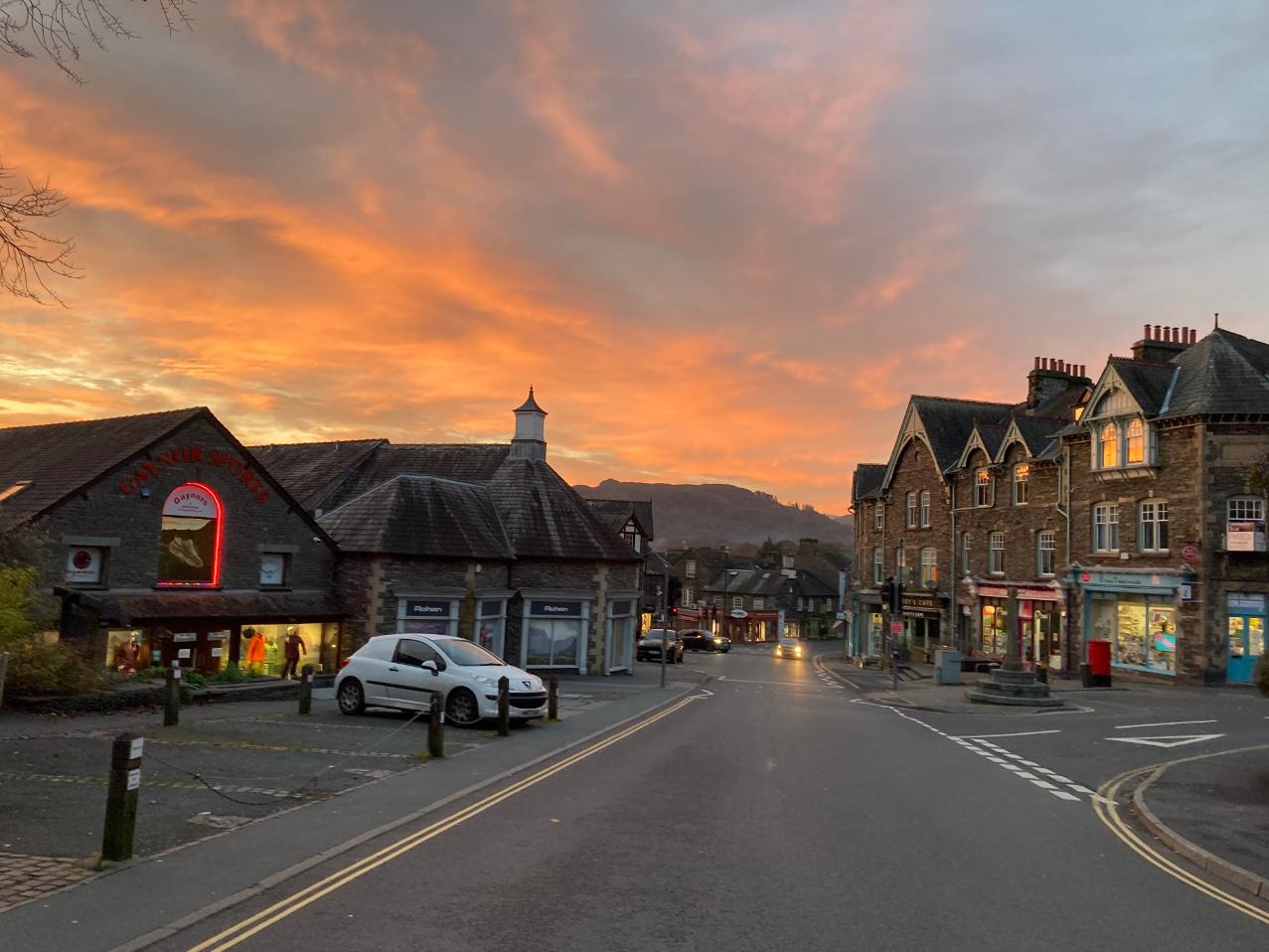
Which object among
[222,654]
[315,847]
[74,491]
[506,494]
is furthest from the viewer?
[506,494]

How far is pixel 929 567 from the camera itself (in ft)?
157

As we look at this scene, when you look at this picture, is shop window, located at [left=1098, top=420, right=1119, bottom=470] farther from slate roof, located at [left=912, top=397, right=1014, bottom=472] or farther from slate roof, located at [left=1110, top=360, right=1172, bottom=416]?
slate roof, located at [left=912, top=397, right=1014, bottom=472]

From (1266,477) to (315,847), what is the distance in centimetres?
1406

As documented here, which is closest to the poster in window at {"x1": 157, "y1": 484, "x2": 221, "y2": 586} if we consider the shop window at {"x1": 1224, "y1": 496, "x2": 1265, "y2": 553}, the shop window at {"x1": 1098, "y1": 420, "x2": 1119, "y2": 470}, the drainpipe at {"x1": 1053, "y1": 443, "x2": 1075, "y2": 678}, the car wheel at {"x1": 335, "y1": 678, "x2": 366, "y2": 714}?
the car wheel at {"x1": 335, "y1": 678, "x2": 366, "y2": 714}

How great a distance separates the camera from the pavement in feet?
27.1

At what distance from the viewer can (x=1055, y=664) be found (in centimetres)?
3678

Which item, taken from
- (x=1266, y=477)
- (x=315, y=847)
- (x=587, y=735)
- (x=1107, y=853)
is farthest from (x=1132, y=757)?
(x=315, y=847)

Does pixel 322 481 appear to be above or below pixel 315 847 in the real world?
above

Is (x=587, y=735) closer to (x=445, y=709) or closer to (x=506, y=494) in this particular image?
(x=445, y=709)

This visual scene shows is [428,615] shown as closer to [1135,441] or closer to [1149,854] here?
[1149,854]

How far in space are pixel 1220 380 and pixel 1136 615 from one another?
8.78 metres

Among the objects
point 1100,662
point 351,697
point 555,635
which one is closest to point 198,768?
point 351,697

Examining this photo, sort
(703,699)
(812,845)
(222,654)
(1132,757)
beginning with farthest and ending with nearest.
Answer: (703,699) → (222,654) → (1132,757) → (812,845)

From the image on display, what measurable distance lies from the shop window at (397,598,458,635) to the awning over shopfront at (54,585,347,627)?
6.06 feet
